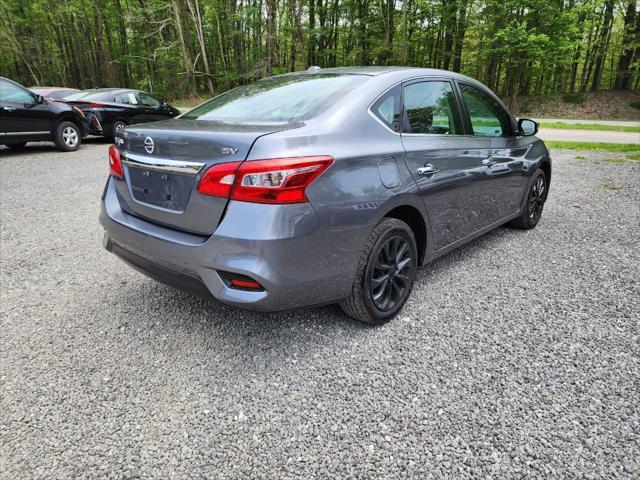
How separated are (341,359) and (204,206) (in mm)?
1131

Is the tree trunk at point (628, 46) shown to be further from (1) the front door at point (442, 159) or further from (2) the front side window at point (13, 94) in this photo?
(2) the front side window at point (13, 94)

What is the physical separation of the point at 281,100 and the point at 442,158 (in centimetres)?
115

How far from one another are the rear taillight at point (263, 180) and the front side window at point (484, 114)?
78.1 inches

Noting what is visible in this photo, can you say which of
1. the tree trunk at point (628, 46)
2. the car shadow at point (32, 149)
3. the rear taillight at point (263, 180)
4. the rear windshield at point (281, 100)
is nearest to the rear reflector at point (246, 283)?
the rear taillight at point (263, 180)

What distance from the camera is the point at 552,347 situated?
2.46 meters

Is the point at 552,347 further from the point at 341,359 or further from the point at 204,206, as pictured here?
the point at 204,206

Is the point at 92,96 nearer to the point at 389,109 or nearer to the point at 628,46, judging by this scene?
the point at 389,109

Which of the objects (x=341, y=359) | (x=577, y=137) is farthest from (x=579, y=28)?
(x=341, y=359)

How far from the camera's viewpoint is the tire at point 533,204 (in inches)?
172

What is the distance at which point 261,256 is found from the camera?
199 cm

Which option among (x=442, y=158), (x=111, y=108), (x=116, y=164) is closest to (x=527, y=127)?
(x=442, y=158)

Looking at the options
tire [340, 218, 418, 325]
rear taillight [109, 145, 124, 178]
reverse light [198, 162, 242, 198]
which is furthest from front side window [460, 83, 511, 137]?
rear taillight [109, 145, 124, 178]

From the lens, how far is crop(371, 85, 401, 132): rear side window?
2.54 meters

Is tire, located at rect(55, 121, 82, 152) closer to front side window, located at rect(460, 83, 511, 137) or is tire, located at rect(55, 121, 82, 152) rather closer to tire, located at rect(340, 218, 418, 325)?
front side window, located at rect(460, 83, 511, 137)
